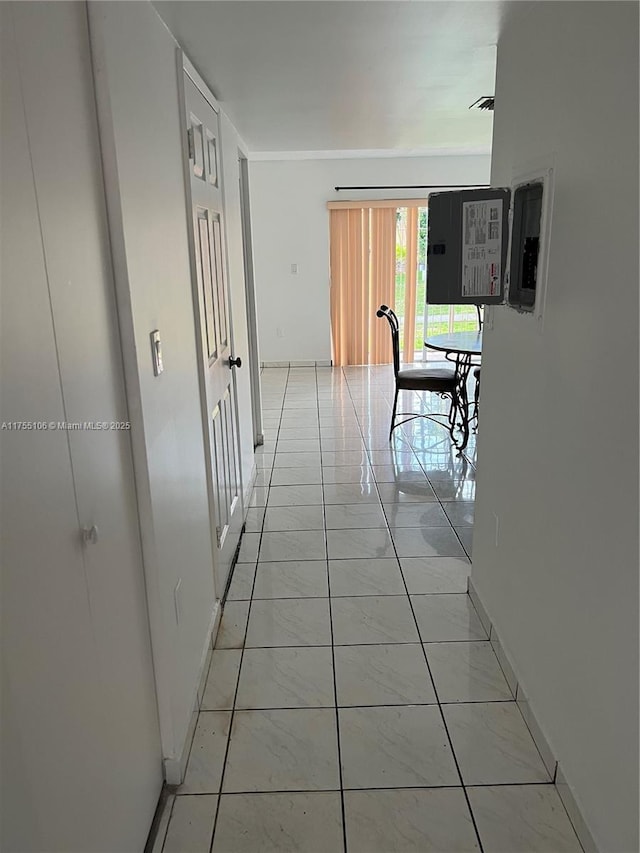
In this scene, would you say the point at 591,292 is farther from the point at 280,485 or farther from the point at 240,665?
the point at 280,485

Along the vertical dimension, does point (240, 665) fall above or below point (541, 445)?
below

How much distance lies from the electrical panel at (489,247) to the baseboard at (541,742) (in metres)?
1.21

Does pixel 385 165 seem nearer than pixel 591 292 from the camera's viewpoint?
No

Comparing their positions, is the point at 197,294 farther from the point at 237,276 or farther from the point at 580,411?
the point at 237,276

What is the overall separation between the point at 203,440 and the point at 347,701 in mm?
1050

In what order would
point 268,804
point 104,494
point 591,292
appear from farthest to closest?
point 268,804
point 591,292
point 104,494

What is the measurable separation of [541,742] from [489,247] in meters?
1.52

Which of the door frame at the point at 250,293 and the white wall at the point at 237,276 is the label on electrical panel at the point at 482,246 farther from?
the door frame at the point at 250,293

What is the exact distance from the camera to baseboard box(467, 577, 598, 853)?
1.51m

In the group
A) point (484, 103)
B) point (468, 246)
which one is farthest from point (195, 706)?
point (484, 103)

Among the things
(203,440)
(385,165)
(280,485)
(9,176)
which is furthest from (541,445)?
(385,165)

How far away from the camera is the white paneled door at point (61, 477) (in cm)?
91

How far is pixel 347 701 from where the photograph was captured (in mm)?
2023

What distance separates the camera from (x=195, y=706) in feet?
6.46
